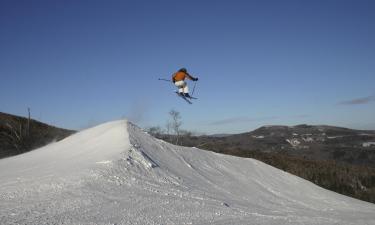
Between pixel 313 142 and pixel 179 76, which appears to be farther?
pixel 313 142

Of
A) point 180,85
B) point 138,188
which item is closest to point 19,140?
point 180,85

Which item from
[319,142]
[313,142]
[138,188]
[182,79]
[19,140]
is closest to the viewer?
[138,188]

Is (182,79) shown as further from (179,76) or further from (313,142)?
(313,142)

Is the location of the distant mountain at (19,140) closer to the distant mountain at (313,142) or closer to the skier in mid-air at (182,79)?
the skier in mid-air at (182,79)

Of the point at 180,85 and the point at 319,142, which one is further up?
the point at 180,85

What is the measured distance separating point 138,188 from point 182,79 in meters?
7.44

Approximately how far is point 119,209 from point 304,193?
1529 centimetres

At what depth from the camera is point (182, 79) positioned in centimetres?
1791

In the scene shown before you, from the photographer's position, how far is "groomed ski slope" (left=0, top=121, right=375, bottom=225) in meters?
8.77

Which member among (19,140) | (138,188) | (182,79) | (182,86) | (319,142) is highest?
(182,79)

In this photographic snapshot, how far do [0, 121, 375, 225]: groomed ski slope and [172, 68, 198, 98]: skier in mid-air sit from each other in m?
2.48

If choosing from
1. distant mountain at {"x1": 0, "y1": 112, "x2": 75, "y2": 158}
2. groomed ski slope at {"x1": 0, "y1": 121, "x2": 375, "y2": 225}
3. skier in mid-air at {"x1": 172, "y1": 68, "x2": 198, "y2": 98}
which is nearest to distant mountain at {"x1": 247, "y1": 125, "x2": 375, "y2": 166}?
distant mountain at {"x1": 0, "y1": 112, "x2": 75, "y2": 158}

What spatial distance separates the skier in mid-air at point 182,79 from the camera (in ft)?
58.5

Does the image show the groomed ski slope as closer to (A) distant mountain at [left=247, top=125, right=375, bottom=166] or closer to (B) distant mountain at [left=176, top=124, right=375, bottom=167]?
(B) distant mountain at [left=176, top=124, right=375, bottom=167]
